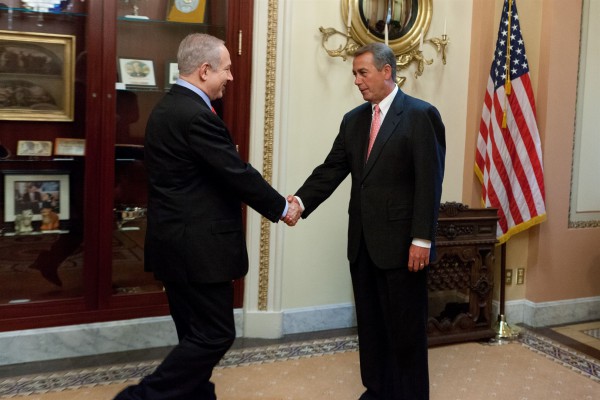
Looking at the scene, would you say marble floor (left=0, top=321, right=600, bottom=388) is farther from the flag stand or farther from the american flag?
the american flag

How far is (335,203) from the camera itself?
13.2 ft

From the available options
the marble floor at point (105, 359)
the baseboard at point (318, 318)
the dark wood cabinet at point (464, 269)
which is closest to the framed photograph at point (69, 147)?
the marble floor at point (105, 359)

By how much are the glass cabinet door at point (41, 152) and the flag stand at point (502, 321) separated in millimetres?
2529

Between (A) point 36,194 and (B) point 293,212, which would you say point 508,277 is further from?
(A) point 36,194

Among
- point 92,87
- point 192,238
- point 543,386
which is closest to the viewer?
point 192,238

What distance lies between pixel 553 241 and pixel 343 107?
5.58 feet

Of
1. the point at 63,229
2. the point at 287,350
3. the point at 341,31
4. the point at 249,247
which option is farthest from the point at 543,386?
the point at 63,229

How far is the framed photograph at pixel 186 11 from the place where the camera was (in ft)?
12.0

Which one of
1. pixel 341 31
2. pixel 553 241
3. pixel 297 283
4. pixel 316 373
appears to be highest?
pixel 341 31

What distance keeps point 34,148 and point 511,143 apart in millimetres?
2874

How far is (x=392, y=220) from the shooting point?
2.60 meters

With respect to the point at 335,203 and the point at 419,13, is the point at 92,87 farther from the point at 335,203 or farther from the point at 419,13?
the point at 419,13

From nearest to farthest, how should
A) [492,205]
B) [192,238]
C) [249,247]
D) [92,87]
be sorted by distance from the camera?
[192,238] < [92,87] < [249,247] < [492,205]

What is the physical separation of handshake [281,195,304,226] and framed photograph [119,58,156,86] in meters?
1.32
